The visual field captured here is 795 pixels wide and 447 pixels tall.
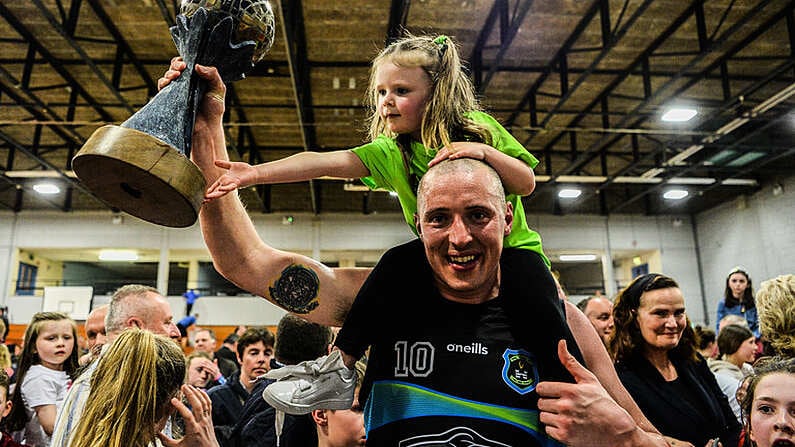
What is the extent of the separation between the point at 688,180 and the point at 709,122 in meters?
2.77

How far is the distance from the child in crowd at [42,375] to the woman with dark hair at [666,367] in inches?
140

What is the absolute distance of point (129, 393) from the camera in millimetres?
2084

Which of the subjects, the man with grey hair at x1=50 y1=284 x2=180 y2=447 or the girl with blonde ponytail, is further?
the man with grey hair at x1=50 y1=284 x2=180 y2=447

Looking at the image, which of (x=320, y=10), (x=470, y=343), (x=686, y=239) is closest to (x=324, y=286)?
(x=470, y=343)

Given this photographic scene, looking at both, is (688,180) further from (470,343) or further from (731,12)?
(470,343)

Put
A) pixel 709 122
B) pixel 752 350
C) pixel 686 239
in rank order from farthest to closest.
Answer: pixel 686 239
pixel 709 122
pixel 752 350

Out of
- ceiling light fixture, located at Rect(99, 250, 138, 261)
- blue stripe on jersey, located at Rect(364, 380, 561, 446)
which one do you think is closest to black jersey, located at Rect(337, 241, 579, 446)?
blue stripe on jersey, located at Rect(364, 380, 561, 446)

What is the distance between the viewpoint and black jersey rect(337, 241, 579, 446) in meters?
1.67

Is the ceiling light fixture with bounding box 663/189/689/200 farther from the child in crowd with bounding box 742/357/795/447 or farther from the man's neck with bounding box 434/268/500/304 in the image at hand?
the man's neck with bounding box 434/268/500/304

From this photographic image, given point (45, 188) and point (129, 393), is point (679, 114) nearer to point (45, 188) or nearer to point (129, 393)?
point (129, 393)

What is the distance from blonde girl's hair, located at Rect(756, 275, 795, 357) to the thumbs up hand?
89.9 inches

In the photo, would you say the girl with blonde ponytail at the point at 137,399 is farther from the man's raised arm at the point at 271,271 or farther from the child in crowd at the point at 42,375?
the child in crowd at the point at 42,375

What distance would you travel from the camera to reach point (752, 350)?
515 cm

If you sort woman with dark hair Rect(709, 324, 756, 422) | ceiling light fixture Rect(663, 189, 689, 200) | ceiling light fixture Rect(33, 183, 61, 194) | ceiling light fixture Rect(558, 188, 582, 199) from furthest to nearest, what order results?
ceiling light fixture Rect(663, 189, 689, 200) < ceiling light fixture Rect(558, 188, 582, 199) < ceiling light fixture Rect(33, 183, 61, 194) < woman with dark hair Rect(709, 324, 756, 422)
